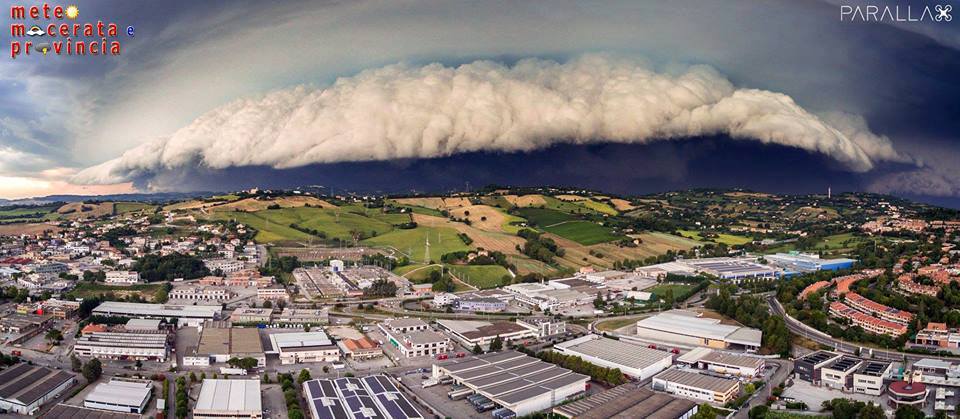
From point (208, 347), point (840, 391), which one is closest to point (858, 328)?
point (840, 391)

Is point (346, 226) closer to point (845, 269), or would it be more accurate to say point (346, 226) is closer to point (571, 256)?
point (571, 256)

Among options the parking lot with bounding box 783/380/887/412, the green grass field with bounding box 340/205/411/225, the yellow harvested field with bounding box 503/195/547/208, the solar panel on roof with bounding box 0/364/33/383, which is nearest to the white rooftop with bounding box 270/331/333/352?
the solar panel on roof with bounding box 0/364/33/383

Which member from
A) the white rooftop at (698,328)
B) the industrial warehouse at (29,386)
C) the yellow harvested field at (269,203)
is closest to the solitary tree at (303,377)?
the industrial warehouse at (29,386)

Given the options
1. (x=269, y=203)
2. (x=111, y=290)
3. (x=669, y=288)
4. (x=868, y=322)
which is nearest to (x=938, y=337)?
(x=868, y=322)

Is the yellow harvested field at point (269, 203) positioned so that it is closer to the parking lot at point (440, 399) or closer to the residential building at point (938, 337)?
the parking lot at point (440, 399)

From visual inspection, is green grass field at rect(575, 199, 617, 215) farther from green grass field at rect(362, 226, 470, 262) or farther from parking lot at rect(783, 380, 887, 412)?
parking lot at rect(783, 380, 887, 412)

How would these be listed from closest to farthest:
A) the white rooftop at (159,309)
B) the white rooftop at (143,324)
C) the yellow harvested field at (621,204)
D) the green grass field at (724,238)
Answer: the white rooftop at (143,324) → the white rooftop at (159,309) → the green grass field at (724,238) → the yellow harvested field at (621,204)
